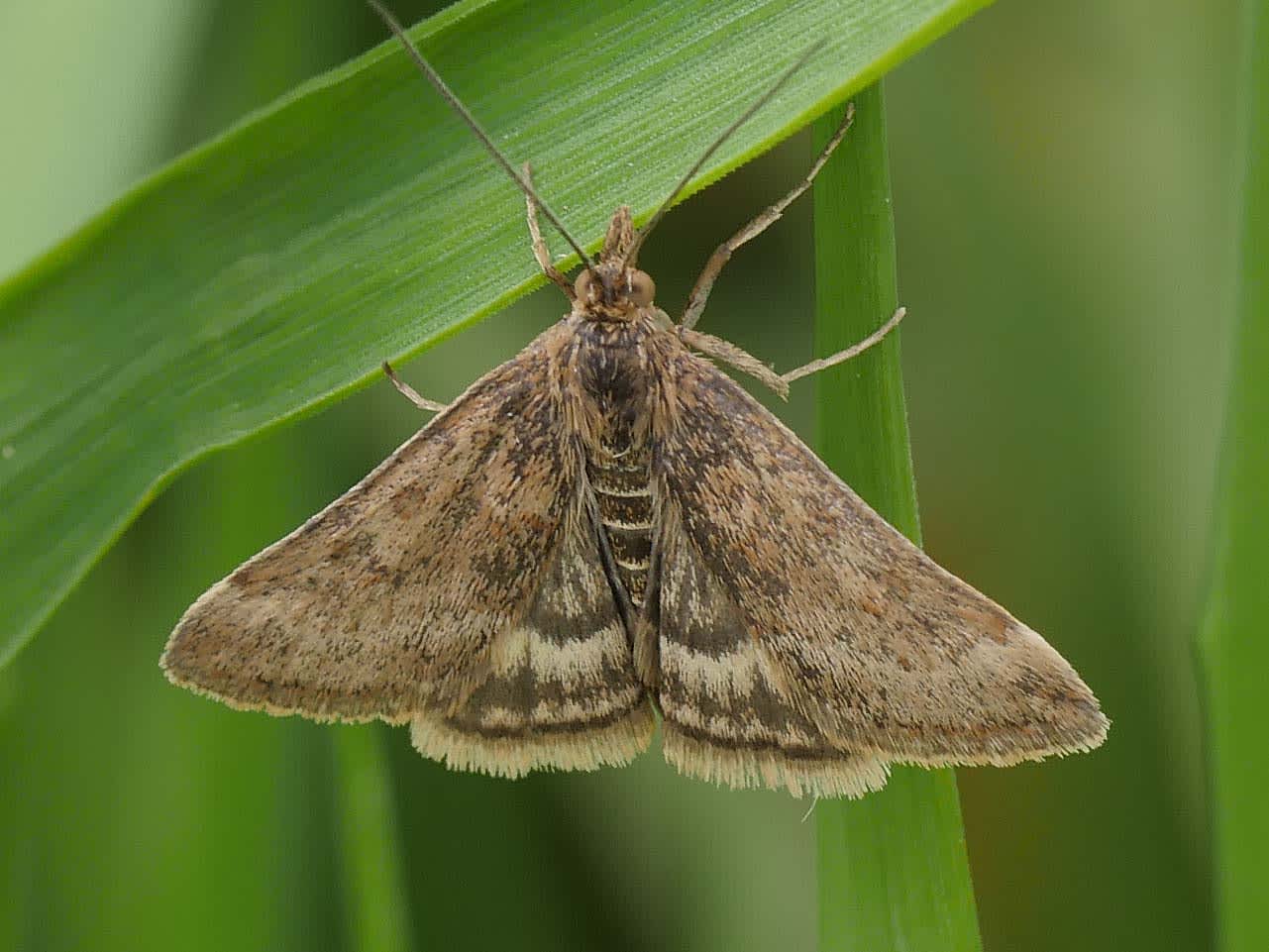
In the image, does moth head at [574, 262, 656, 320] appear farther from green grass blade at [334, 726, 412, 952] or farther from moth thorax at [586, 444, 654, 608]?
green grass blade at [334, 726, 412, 952]

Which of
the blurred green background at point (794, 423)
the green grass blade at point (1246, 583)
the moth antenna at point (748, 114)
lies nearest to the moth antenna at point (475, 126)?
the moth antenna at point (748, 114)

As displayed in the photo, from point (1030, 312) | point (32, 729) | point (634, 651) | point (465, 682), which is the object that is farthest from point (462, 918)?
point (1030, 312)

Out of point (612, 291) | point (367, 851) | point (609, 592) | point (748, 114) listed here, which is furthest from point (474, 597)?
point (748, 114)

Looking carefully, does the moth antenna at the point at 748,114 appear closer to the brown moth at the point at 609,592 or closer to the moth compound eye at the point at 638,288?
the brown moth at the point at 609,592

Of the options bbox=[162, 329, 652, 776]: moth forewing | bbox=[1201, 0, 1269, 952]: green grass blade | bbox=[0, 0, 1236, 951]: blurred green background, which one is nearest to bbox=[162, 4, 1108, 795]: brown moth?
bbox=[162, 329, 652, 776]: moth forewing

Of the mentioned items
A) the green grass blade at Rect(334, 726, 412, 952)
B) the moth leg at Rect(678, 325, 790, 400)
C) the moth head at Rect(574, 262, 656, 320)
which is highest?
the moth head at Rect(574, 262, 656, 320)

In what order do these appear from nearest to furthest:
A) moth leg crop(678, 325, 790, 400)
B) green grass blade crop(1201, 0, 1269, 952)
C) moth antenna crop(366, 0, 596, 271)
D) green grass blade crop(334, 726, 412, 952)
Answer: green grass blade crop(1201, 0, 1269, 952)
moth antenna crop(366, 0, 596, 271)
green grass blade crop(334, 726, 412, 952)
moth leg crop(678, 325, 790, 400)

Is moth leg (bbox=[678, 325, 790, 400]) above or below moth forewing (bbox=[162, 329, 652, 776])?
above
